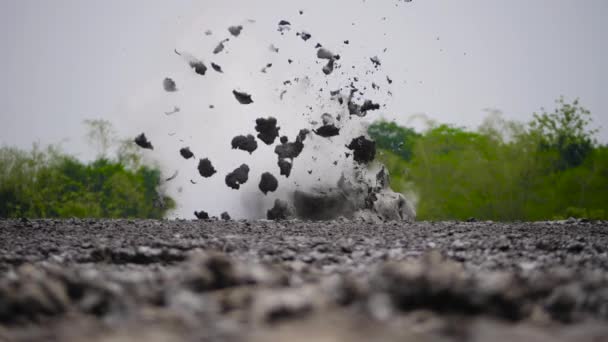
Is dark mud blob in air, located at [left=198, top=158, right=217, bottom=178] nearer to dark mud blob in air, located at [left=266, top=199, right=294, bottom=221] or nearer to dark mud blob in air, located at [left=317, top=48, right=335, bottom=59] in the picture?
dark mud blob in air, located at [left=266, top=199, right=294, bottom=221]

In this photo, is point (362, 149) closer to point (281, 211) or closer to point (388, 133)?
point (281, 211)

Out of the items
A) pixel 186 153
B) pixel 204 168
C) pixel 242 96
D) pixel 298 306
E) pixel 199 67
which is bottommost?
pixel 298 306

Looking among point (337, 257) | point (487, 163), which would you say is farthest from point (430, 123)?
point (337, 257)

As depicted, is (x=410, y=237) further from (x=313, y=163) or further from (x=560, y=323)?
(x=313, y=163)

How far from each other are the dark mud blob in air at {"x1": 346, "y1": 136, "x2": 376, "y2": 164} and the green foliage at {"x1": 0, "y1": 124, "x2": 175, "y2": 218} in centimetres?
1417

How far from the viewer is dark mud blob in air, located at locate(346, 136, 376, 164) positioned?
18.7 metres

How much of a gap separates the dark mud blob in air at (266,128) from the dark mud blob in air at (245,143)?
0.27 m

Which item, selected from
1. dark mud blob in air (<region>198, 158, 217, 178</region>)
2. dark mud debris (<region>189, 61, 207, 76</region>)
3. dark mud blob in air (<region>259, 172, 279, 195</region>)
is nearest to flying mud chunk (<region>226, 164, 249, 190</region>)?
dark mud blob in air (<region>259, 172, 279, 195</region>)

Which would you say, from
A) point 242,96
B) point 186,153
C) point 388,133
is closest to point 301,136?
point 242,96

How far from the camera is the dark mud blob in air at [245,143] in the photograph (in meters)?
16.1

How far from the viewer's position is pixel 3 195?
3275 cm

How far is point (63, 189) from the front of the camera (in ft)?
118

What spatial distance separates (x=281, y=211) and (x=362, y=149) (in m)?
3.55

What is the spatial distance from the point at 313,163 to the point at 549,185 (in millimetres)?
17551
